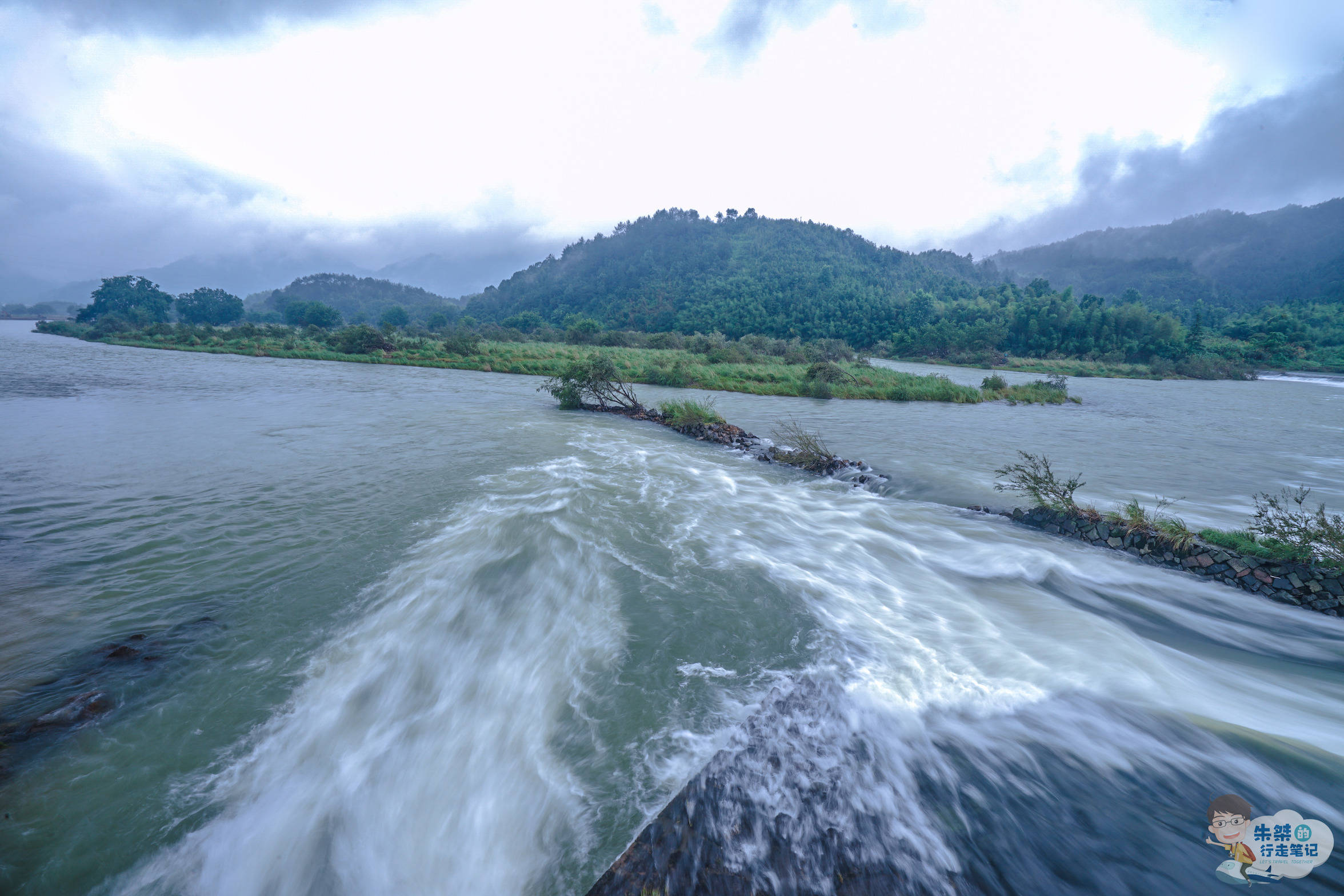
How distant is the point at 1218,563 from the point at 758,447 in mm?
10309

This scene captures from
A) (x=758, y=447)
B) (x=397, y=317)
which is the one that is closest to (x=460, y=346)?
(x=758, y=447)

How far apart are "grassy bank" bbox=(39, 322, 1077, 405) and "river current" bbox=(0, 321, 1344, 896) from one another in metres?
16.8

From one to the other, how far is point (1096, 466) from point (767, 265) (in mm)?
151301

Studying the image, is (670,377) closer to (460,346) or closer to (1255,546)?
(460,346)

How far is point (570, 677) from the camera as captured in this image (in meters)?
5.20

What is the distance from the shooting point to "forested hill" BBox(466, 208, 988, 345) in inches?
4139

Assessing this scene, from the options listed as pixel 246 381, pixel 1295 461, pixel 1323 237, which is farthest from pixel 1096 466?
pixel 1323 237

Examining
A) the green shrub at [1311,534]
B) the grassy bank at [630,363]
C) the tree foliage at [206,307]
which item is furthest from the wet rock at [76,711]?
the tree foliage at [206,307]

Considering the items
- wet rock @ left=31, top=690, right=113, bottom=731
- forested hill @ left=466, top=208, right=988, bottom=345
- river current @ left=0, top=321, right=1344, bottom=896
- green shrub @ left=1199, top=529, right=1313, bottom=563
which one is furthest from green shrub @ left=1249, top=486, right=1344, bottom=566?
forested hill @ left=466, top=208, right=988, bottom=345

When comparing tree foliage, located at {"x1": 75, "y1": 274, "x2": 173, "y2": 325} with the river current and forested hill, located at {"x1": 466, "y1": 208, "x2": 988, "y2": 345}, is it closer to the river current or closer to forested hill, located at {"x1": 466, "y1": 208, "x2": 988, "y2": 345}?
forested hill, located at {"x1": 466, "y1": 208, "x2": 988, "y2": 345}

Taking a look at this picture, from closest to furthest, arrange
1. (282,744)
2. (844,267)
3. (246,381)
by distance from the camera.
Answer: (282,744) < (246,381) < (844,267)

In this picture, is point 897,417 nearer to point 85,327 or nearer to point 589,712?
point 589,712

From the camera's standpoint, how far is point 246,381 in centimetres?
2700

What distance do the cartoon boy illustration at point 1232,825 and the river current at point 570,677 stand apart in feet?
0.30
